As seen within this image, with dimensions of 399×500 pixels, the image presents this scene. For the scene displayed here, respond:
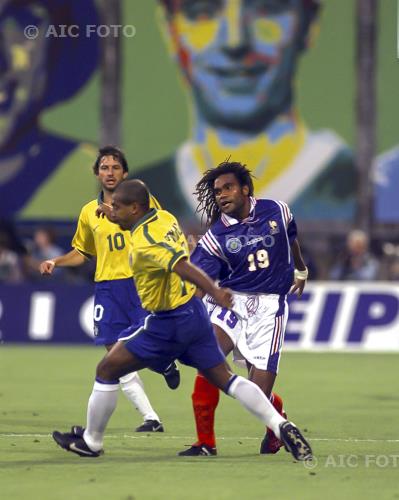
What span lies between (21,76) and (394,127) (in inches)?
269

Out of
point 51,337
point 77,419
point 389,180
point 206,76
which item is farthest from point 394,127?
point 77,419

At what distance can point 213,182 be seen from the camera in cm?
1129

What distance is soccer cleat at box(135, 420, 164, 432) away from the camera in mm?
12266

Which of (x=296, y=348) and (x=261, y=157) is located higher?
(x=261, y=157)

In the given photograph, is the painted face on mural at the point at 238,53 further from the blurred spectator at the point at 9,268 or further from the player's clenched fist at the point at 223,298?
the player's clenched fist at the point at 223,298

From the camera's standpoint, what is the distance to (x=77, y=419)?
1325cm

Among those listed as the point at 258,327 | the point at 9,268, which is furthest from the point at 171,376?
the point at 9,268

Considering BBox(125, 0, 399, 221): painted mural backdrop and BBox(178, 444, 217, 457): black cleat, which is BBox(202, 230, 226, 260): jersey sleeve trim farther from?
BBox(125, 0, 399, 221): painted mural backdrop

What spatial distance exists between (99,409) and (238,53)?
1813 cm

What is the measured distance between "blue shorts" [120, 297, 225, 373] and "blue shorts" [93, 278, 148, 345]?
204 cm

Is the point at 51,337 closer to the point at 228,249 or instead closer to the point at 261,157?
the point at 261,157

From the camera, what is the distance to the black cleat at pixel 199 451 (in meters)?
10.7

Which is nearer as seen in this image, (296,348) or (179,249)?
(179,249)

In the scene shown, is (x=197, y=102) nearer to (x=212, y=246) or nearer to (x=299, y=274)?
(x=299, y=274)
